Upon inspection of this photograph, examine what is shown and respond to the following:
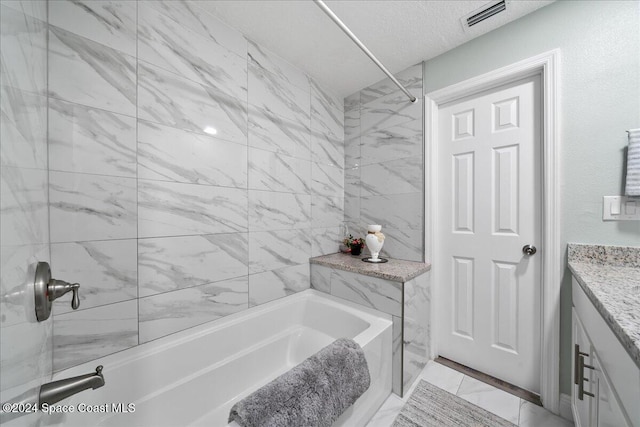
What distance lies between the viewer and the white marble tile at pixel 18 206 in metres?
0.42

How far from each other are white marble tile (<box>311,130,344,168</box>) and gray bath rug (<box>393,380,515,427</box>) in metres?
1.93

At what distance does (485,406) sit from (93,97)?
268cm

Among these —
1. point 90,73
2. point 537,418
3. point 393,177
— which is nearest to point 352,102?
point 393,177

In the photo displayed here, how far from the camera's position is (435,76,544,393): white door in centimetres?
152

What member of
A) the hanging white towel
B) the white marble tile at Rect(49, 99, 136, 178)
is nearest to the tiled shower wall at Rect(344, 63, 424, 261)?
the hanging white towel

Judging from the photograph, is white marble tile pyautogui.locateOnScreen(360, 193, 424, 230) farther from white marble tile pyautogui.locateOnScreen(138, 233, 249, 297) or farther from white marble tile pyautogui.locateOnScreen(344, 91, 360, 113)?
white marble tile pyautogui.locateOnScreen(138, 233, 249, 297)

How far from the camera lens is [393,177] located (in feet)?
6.85

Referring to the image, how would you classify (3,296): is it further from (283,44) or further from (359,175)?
(359,175)

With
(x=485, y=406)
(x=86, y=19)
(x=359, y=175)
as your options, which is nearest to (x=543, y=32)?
(x=359, y=175)

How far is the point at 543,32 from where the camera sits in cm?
143

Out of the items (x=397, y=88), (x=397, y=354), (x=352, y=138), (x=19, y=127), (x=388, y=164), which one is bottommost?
(x=397, y=354)

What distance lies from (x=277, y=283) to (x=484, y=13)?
2279 mm

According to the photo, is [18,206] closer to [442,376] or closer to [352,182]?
[352,182]

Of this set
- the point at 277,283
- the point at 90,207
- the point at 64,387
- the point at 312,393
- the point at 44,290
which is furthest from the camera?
the point at 277,283
